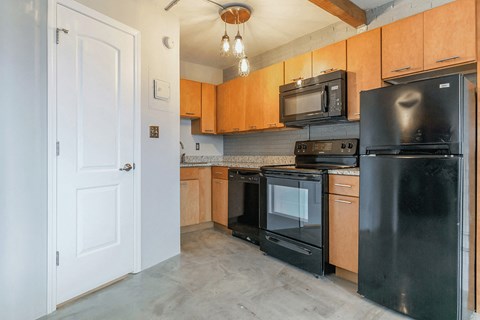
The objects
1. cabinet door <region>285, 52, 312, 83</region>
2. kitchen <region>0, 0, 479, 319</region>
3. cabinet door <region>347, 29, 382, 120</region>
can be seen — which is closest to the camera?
kitchen <region>0, 0, 479, 319</region>

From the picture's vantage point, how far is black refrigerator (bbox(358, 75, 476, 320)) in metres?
1.56

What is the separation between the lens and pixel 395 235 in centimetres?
178

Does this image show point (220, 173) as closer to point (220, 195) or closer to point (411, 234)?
point (220, 195)

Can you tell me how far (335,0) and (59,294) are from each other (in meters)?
3.19

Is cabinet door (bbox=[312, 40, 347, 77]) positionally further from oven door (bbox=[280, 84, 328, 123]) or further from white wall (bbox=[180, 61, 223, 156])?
white wall (bbox=[180, 61, 223, 156])

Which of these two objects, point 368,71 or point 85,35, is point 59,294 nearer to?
point 85,35

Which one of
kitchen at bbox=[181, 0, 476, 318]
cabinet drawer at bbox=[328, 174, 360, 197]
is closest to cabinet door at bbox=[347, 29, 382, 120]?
kitchen at bbox=[181, 0, 476, 318]

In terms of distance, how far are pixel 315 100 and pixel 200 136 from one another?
2127mm

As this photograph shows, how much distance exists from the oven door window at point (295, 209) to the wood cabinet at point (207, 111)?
1.64m

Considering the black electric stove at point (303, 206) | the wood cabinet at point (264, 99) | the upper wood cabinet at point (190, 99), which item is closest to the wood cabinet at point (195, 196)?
the upper wood cabinet at point (190, 99)

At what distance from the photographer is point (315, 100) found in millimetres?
2701

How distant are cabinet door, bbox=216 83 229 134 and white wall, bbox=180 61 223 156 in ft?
1.29

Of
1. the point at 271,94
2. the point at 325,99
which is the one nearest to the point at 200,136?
the point at 271,94

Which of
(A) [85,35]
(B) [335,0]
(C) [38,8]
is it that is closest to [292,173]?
(B) [335,0]
